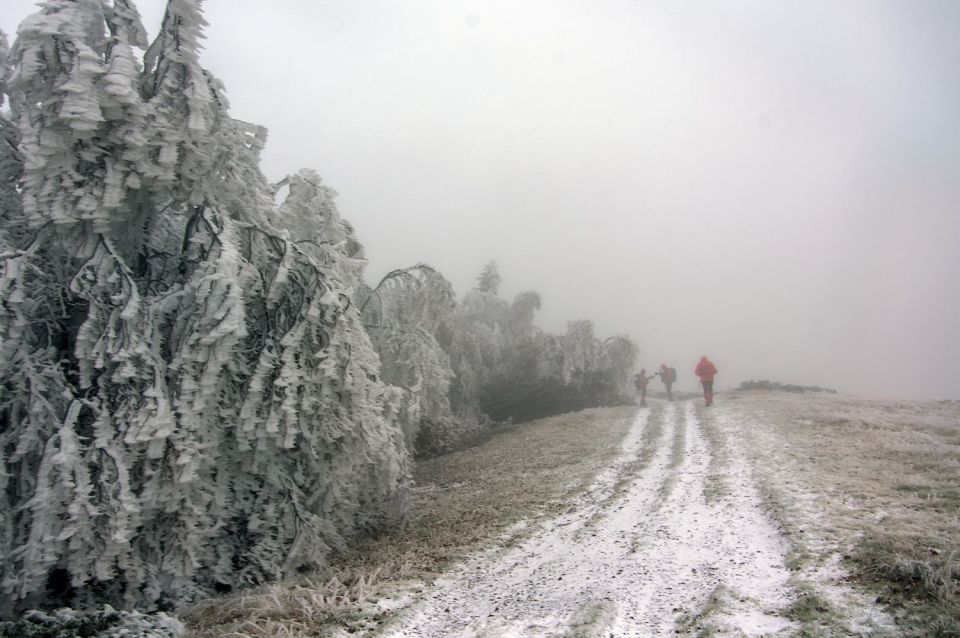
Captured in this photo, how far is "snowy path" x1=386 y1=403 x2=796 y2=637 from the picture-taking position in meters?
4.93

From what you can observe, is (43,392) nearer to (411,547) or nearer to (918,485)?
(411,547)

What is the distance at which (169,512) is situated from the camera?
5945mm

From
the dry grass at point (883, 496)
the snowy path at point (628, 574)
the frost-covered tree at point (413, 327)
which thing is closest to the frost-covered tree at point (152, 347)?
the snowy path at point (628, 574)

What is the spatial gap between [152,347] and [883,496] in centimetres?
914

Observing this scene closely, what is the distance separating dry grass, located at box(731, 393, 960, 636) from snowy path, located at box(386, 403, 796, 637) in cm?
64

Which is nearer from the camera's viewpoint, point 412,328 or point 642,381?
point 412,328

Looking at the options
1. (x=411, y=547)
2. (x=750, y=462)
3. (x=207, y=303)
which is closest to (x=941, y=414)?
(x=750, y=462)

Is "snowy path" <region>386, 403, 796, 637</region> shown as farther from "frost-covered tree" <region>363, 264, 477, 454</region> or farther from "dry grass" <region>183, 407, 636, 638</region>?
"frost-covered tree" <region>363, 264, 477, 454</region>

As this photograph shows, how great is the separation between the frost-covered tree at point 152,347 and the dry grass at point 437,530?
0.89m

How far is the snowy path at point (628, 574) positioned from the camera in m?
4.93

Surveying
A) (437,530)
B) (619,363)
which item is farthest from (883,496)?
(619,363)

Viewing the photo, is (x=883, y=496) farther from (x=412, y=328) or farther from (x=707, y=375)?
(x=707, y=375)

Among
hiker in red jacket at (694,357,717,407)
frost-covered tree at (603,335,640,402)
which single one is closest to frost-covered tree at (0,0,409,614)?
hiker in red jacket at (694,357,717,407)

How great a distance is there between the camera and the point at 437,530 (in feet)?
26.5
